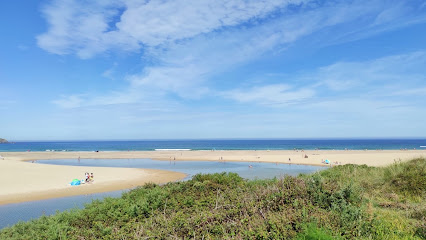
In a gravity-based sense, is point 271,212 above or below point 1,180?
above

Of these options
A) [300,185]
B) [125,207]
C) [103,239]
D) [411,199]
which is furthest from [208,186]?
[411,199]

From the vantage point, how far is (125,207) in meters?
8.12

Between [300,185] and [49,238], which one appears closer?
[49,238]

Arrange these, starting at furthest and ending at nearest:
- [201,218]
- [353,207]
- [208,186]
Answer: [208,186] → [353,207] → [201,218]

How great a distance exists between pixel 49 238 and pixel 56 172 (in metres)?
29.3

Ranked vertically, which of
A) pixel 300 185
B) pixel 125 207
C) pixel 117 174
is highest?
pixel 300 185

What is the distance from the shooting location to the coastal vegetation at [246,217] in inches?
211

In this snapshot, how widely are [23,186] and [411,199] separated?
2739cm

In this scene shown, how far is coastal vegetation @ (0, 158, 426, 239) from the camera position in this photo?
537 centimetres

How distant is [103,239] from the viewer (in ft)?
19.9

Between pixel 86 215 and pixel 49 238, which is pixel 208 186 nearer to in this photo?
pixel 86 215

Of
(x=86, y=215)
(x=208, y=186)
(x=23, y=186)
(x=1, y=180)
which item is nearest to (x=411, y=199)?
(x=208, y=186)

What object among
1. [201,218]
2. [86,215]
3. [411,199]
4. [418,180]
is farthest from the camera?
[418,180]

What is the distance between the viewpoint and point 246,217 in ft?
19.0
